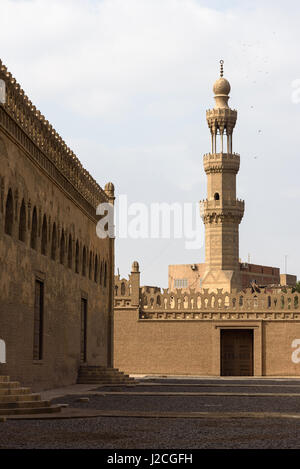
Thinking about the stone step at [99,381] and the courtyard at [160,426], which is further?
the stone step at [99,381]

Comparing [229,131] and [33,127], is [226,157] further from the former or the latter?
[33,127]

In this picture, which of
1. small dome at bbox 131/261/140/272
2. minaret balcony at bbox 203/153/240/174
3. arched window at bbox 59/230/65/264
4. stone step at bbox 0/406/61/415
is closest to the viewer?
stone step at bbox 0/406/61/415

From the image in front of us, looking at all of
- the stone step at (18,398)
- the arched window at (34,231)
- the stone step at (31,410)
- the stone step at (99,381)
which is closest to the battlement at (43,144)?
the arched window at (34,231)

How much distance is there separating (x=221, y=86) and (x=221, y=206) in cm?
717

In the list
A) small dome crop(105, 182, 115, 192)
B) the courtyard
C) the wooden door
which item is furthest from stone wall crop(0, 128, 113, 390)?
the wooden door

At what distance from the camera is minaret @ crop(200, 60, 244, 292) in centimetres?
4944

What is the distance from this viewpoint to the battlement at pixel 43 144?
56.6 feet

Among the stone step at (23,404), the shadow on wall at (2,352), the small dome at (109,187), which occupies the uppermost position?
the small dome at (109,187)

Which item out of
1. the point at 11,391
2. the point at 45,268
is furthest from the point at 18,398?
the point at 45,268

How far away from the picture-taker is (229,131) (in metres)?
50.8

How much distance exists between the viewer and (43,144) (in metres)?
20.7
